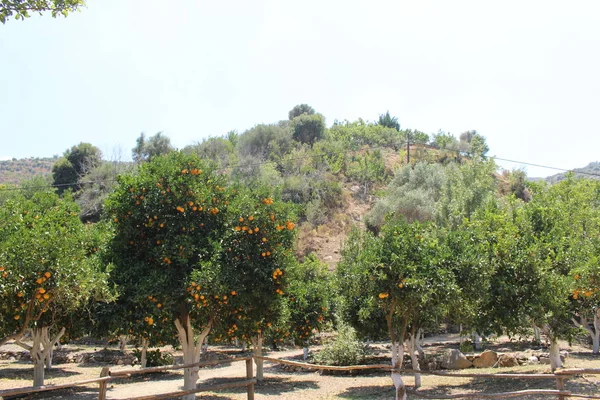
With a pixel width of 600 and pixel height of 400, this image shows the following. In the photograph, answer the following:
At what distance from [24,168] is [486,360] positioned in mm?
84759

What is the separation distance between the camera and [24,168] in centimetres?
8519

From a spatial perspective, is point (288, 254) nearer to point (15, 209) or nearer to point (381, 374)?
point (15, 209)

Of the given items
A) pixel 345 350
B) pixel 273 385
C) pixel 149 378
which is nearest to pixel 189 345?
pixel 273 385

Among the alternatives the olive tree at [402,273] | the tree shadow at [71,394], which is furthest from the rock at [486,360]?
the tree shadow at [71,394]

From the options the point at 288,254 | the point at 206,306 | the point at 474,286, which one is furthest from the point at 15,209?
the point at 474,286

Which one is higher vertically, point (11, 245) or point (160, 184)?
point (160, 184)

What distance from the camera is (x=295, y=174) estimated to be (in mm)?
49969

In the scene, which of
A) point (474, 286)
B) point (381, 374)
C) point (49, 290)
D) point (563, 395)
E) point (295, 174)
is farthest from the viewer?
point (295, 174)

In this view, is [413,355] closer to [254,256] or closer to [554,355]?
[554,355]

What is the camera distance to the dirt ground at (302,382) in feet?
51.7

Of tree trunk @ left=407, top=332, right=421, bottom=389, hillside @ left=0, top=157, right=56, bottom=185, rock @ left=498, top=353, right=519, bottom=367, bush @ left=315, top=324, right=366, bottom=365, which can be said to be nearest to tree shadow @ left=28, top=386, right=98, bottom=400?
bush @ left=315, top=324, right=366, bottom=365

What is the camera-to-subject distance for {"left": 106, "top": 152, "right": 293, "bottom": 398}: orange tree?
36.5 feet

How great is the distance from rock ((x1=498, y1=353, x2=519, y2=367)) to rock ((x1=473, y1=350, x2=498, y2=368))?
0.34 m

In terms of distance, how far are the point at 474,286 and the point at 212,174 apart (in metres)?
7.18
